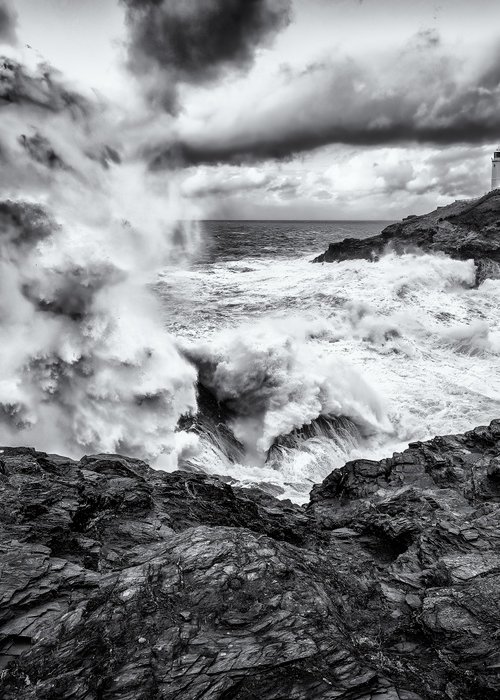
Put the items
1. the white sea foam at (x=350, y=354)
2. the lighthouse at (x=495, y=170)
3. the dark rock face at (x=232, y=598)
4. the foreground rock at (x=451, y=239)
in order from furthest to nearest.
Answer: the lighthouse at (x=495, y=170) < the foreground rock at (x=451, y=239) < the white sea foam at (x=350, y=354) < the dark rock face at (x=232, y=598)

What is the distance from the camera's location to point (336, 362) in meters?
24.2

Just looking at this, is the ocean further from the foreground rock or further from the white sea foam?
the foreground rock

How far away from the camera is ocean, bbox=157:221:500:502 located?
1925 centimetres

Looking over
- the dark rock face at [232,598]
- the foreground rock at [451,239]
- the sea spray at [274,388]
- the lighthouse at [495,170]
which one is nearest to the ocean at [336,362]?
the sea spray at [274,388]

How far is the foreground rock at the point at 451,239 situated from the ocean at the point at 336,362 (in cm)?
231

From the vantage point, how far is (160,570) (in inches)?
255

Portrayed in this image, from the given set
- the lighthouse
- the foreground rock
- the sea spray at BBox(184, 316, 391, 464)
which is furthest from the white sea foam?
the lighthouse

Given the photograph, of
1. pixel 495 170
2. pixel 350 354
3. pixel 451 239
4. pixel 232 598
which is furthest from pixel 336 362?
pixel 495 170

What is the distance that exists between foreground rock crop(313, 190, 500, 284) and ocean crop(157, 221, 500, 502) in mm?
2313

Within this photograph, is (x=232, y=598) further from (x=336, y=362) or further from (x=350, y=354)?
(x=350, y=354)

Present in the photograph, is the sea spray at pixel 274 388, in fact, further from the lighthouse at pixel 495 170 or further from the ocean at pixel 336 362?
the lighthouse at pixel 495 170

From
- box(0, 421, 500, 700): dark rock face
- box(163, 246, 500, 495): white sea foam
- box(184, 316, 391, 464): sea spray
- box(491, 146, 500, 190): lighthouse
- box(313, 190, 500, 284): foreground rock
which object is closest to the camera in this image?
box(0, 421, 500, 700): dark rock face

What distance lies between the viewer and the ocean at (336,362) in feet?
63.2

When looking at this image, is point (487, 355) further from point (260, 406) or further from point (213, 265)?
point (213, 265)
